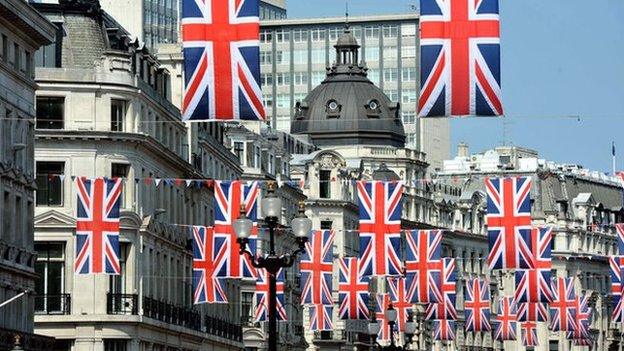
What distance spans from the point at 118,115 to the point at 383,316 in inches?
1842

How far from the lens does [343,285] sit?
10912 centimetres

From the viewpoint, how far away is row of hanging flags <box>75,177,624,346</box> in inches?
3135

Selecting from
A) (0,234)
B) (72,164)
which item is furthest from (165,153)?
(0,234)

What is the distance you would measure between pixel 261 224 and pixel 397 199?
42781 mm

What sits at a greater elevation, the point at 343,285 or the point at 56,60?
the point at 56,60

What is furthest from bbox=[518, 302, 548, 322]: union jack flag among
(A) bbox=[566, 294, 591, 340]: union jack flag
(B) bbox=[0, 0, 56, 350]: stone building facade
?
(B) bbox=[0, 0, 56, 350]: stone building facade

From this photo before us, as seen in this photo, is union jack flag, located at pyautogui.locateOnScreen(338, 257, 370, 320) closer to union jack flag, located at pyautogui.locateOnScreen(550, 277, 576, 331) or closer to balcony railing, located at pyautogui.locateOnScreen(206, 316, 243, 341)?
balcony railing, located at pyautogui.locateOnScreen(206, 316, 243, 341)

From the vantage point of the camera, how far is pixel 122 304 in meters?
96.7

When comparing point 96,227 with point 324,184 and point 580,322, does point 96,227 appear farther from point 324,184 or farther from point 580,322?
point 324,184

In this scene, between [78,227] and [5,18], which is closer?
[5,18]

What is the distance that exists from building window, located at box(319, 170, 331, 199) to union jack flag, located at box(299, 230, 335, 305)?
216ft

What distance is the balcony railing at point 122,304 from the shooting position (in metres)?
96.1

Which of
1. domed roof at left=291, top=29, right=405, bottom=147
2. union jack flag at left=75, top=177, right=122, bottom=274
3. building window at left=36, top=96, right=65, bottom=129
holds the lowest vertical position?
union jack flag at left=75, top=177, right=122, bottom=274

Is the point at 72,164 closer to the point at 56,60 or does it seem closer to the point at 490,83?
the point at 56,60
